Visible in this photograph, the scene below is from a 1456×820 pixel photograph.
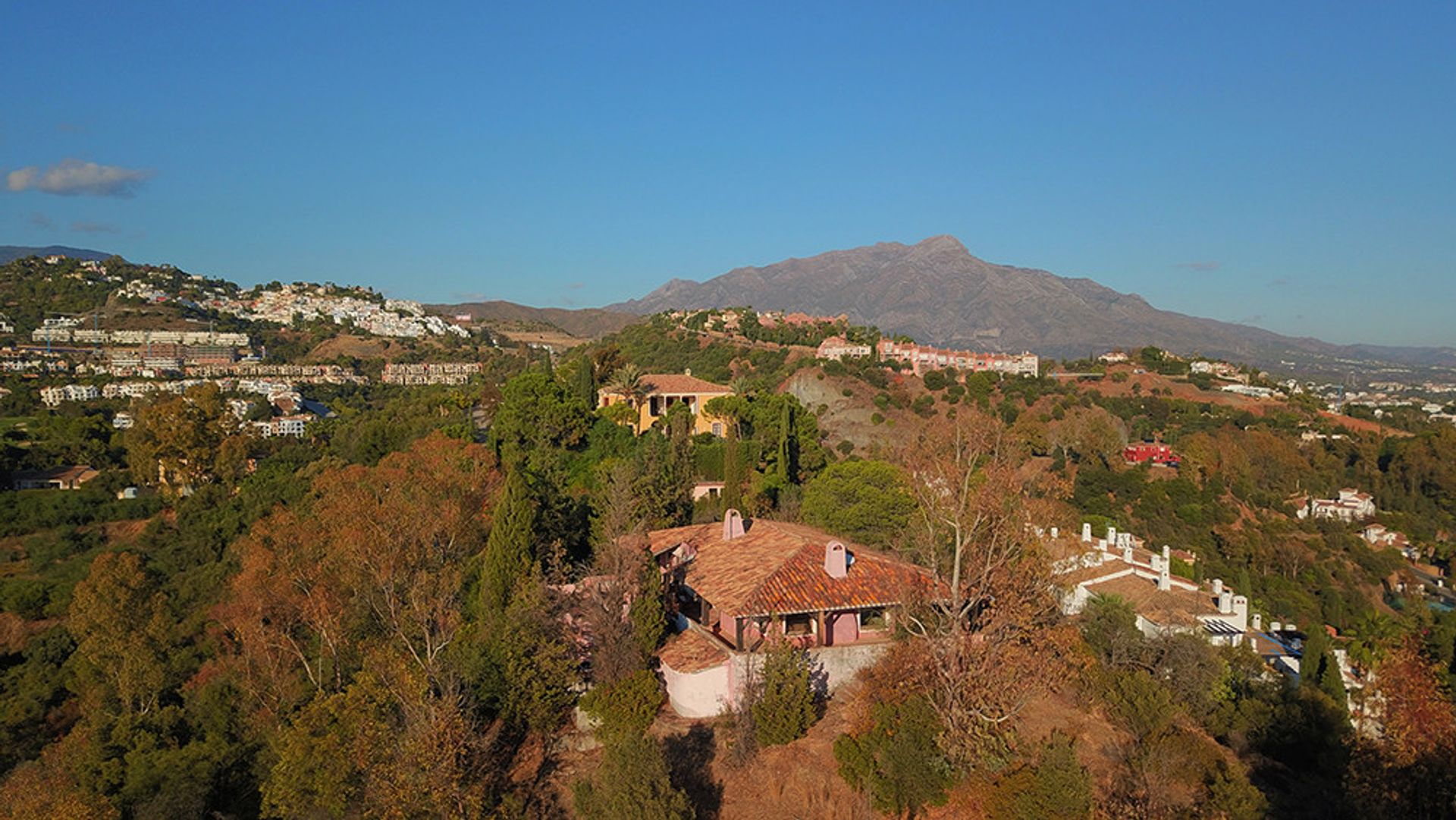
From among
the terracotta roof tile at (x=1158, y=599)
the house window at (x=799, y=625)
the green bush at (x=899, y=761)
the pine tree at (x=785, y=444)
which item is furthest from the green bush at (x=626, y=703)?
the pine tree at (x=785, y=444)

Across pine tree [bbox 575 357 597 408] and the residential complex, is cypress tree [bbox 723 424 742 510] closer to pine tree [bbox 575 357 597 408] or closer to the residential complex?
pine tree [bbox 575 357 597 408]

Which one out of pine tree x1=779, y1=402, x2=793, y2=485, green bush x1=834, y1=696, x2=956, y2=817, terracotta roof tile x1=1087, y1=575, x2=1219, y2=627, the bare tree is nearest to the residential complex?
pine tree x1=779, y1=402, x2=793, y2=485

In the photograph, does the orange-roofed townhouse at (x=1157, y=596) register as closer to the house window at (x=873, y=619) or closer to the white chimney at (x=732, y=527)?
the house window at (x=873, y=619)

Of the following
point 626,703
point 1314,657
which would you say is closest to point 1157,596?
point 1314,657

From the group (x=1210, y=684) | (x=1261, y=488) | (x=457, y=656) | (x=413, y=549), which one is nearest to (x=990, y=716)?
(x=1210, y=684)

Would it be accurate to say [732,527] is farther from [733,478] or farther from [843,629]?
[733,478]

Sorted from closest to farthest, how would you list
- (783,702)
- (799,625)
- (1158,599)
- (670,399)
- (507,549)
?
(783,702)
(799,625)
(507,549)
(1158,599)
(670,399)
